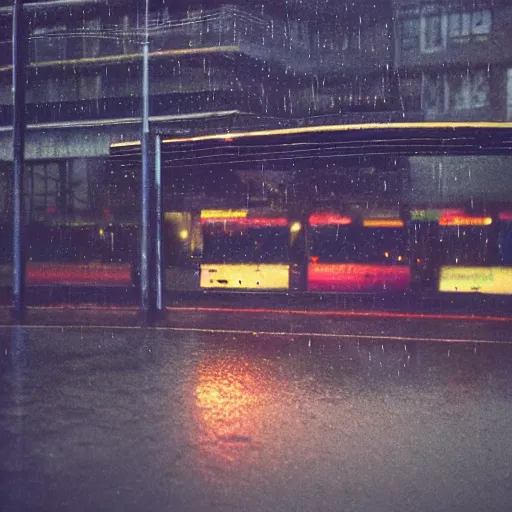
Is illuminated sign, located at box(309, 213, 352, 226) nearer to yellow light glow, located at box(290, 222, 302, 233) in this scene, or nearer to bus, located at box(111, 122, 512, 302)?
bus, located at box(111, 122, 512, 302)

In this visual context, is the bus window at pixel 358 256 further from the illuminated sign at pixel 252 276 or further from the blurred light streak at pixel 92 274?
the blurred light streak at pixel 92 274

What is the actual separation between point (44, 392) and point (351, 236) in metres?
12.9

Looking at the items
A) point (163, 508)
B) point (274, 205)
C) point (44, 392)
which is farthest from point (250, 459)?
point (274, 205)

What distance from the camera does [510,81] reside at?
2116cm

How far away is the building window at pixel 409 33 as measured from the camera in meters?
22.0

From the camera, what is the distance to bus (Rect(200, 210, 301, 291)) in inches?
723

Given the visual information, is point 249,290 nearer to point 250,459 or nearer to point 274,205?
A: point 274,205

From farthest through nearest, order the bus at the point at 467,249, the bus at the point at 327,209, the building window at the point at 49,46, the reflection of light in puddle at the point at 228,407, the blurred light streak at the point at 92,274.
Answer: the building window at the point at 49,46 < the blurred light streak at the point at 92,274 < the bus at the point at 467,249 < the bus at the point at 327,209 < the reflection of light in puddle at the point at 228,407

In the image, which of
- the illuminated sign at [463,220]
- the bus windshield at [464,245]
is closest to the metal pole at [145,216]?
the bus windshield at [464,245]

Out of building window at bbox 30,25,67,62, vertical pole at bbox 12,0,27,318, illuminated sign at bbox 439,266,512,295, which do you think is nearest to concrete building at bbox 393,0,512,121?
illuminated sign at bbox 439,266,512,295

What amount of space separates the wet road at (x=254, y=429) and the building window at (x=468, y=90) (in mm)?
14395

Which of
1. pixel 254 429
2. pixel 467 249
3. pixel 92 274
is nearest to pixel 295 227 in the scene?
pixel 467 249

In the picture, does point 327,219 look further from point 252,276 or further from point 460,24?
point 460,24

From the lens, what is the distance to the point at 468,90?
21.7 metres
